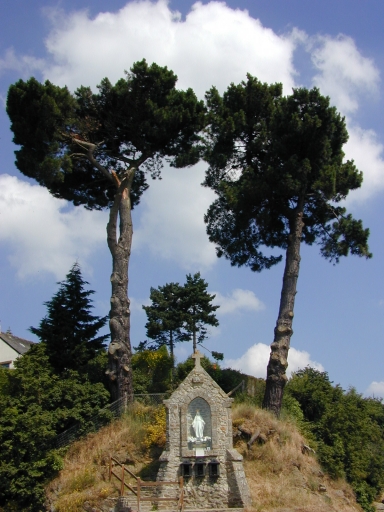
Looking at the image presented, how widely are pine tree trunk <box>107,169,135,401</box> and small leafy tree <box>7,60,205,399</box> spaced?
0.04 m

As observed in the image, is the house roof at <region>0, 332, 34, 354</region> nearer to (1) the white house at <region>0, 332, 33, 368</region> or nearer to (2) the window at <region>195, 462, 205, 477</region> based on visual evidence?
(1) the white house at <region>0, 332, 33, 368</region>

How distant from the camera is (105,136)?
2644 centimetres

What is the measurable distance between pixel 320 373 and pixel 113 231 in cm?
1370

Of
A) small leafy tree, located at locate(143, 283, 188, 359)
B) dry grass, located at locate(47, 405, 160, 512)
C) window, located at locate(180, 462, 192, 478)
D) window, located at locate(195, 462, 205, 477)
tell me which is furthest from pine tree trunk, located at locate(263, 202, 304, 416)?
small leafy tree, located at locate(143, 283, 188, 359)

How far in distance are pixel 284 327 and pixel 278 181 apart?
5.89 metres

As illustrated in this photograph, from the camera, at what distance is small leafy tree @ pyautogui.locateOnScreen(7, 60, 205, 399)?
78.0ft

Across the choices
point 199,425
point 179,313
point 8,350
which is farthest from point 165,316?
point 199,425

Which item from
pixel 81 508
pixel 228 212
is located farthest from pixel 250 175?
pixel 81 508

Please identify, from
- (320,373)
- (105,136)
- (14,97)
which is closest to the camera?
(14,97)

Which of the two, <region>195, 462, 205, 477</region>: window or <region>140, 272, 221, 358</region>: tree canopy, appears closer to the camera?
<region>195, 462, 205, 477</region>: window

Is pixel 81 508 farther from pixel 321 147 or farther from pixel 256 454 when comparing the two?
pixel 321 147

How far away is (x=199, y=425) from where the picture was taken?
18.7m

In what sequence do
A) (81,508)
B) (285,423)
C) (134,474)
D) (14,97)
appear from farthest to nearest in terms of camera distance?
(14,97)
(285,423)
(134,474)
(81,508)

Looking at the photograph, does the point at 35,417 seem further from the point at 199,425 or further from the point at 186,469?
the point at 199,425
